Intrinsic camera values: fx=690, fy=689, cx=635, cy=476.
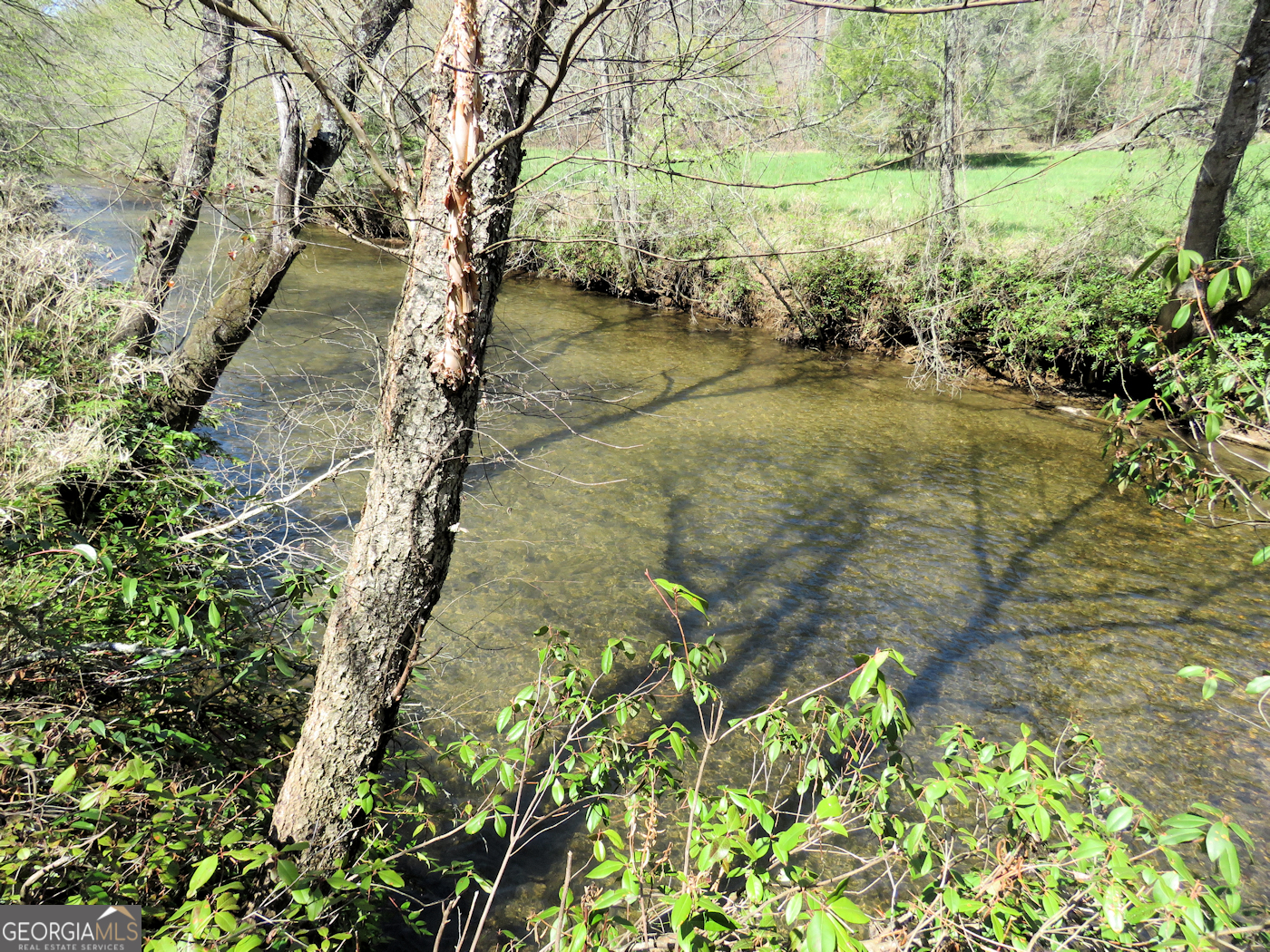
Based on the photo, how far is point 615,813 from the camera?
4.03 m

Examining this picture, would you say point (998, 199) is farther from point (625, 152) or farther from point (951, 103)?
point (625, 152)

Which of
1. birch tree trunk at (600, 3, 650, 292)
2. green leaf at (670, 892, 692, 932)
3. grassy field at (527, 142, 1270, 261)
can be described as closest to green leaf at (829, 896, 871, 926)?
green leaf at (670, 892, 692, 932)

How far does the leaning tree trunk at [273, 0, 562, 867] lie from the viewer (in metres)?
2.26

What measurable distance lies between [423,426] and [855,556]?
18.2ft

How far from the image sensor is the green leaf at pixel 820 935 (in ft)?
4.33

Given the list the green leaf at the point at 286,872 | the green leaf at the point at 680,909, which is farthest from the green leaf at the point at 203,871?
the green leaf at the point at 680,909

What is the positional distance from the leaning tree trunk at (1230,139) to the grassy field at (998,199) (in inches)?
33.7

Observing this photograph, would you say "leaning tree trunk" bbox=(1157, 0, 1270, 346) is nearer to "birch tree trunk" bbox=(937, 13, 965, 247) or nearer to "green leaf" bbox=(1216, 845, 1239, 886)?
"birch tree trunk" bbox=(937, 13, 965, 247)

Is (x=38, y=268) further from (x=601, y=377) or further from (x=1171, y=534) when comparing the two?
(x=1171, y=534)

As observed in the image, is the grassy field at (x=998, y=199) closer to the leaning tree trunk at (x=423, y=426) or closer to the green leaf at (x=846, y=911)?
the leaning tree trunk at (x=423, y=426)

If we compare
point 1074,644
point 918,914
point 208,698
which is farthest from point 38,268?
point 1074,644

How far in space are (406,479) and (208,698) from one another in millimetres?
1388

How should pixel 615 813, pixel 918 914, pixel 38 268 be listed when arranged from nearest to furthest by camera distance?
pixel 918 914 → pixel 615 813 → pixel 38 268

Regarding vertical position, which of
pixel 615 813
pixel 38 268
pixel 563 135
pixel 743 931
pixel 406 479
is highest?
pixel 563 135
